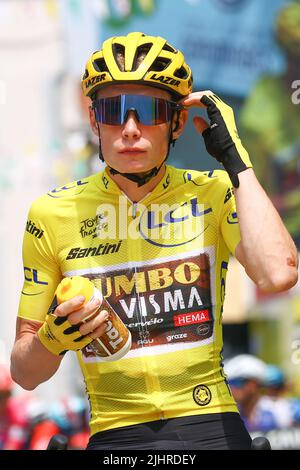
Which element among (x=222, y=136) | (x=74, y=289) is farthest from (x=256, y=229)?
(x=74, y=289)

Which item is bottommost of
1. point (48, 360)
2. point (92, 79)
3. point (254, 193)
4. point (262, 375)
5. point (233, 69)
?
point (262, 375)

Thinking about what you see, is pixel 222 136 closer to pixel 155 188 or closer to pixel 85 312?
pixel 155 188

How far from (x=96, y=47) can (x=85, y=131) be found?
4.56ft

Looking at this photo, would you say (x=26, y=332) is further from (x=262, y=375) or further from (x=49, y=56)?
(x=49, y=56)

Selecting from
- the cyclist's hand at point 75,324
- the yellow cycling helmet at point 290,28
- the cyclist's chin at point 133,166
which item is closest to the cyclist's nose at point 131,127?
the cyclist's chin at point 133,166

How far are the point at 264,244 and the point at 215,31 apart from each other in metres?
14.9

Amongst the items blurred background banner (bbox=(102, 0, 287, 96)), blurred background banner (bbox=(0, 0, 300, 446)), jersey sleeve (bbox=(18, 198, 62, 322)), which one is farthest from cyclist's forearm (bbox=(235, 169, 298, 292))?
blurred background banner (bbox=(102, 0, 287, 96))

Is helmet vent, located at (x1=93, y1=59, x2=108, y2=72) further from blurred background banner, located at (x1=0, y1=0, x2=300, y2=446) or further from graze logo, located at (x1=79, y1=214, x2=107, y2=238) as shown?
blurred background banner, located at (x1=0, y1=0, x2=300, y2=446)

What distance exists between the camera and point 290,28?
18891 mm

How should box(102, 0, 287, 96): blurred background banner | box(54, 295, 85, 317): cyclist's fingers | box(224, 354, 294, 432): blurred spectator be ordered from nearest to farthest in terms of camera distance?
1. box(54, 295, 85, 317): cyclist's fingers
2. box(224, 354, 294, 432): blurred spectator
3. box(102, 0, 287, 96): blurred background banner

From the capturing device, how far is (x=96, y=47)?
57.2ft

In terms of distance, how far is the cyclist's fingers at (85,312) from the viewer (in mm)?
4027

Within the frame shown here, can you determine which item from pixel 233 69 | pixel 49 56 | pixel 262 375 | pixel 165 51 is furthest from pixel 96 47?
pixel 165 51

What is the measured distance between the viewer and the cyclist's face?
4492 mm
